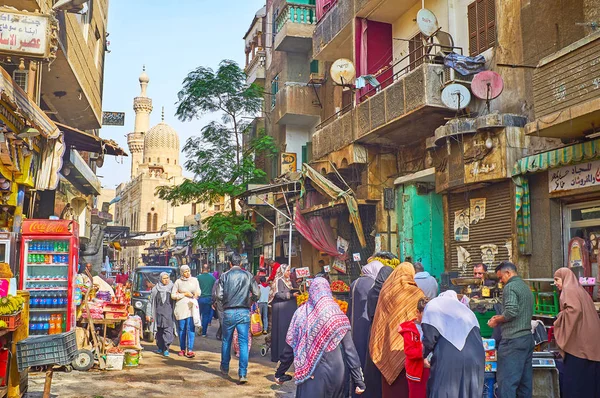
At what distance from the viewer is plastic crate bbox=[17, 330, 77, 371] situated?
6.82 metres

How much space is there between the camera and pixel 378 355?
19.0 ft

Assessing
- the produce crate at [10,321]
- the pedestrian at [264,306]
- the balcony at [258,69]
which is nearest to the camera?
the produce crate at [10,321]

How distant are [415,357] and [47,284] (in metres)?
6.04

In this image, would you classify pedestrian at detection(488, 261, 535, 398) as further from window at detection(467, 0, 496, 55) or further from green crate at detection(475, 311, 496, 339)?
window at detection(467, 0, 496, 55)

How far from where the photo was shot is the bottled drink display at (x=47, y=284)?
29.2 ft

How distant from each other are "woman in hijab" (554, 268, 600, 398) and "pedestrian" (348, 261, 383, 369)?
2028mm

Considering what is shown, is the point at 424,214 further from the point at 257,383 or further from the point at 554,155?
the point at 257,383

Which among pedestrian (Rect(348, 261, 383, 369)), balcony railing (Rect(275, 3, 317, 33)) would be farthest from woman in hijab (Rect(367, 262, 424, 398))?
balcony railing (Rect(275, 3, 317, 33))

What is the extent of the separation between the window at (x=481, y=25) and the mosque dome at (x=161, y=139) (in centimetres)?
6057

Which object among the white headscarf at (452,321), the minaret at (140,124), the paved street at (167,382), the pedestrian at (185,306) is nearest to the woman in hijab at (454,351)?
the white headscarf at (452,321)

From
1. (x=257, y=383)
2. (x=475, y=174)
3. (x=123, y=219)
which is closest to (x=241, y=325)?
(x=257, y=383)

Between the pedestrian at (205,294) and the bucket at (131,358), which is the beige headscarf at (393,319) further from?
the pedestrian at (205,294)

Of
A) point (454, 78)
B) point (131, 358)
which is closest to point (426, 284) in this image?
point (454, 78)

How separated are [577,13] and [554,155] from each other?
91.7 inches
